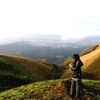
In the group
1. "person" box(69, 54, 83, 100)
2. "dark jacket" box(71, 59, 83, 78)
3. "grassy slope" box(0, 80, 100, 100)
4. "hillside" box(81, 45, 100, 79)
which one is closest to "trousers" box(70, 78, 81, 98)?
"person" box(69, 54, 83, 100)

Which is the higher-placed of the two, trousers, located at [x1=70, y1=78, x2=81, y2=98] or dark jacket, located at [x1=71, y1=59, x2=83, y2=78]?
dark jacket, located at [x1=71, y1=59, x2=83, y2=78]

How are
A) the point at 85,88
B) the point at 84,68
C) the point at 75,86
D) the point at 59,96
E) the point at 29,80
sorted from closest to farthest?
the point at 75,86 < the point at 59,96 < the point at 85,88 < the point at 29,80 < the point at 84,68

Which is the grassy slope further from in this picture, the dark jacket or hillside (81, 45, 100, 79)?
hillside (81, 45, 100, 79)

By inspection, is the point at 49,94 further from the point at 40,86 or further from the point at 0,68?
the point at 0,68

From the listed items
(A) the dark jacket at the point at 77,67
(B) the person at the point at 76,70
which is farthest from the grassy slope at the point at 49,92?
(A) the dark jacket at the point at 77,67

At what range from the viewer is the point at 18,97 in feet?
131

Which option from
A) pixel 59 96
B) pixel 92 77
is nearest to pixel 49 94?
pixel 59 96

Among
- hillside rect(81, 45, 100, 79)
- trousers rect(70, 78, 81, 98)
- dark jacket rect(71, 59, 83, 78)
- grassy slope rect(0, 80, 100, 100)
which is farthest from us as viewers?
hillside rect(81, 45, 100, 79)

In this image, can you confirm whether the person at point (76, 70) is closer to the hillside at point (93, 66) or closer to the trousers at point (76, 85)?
the trousers at point (76, 85)

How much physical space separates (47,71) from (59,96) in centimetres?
8804

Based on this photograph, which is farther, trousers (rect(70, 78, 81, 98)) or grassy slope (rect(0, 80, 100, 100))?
grassy slope (rect(0, 80, 100, 100))

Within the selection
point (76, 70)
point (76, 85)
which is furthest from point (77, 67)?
point (76, 85)

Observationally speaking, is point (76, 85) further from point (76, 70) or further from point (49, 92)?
point (49, 92)

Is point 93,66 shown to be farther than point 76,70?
Yes
